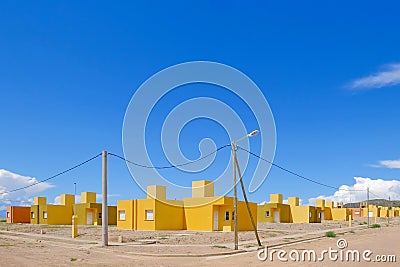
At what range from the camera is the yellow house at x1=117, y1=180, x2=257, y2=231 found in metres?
38.7

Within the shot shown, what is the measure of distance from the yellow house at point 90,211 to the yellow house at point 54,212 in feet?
12.0

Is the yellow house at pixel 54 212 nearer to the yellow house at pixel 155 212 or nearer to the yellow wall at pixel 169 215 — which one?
the yellow house at pixel 155 212

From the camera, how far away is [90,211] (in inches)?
2274

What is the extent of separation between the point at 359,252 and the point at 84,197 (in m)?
43.8

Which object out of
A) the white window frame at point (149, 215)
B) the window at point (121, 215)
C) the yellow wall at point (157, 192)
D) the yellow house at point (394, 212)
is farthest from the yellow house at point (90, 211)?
the yellow house at point (394, 212)

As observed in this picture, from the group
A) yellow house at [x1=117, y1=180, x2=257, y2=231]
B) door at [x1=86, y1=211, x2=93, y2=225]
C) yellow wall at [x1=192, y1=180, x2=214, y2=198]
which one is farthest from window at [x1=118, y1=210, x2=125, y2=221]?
door at [x1=86, y1=211, x2=93, y2=225]

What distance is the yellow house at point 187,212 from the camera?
38688 mm

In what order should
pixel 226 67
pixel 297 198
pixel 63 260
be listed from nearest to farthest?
pixel 63 260
pixel 226 67
pixel 297 198

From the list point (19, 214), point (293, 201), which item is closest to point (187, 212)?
point (293, 201)

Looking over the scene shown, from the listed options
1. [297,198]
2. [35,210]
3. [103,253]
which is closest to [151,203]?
[103,253]

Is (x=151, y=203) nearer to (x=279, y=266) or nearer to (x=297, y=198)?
(x=279, y=266)

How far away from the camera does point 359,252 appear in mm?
21516

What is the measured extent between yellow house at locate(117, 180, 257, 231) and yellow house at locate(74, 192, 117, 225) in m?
15.3

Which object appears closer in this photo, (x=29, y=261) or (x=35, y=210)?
(x=29, y=261)
